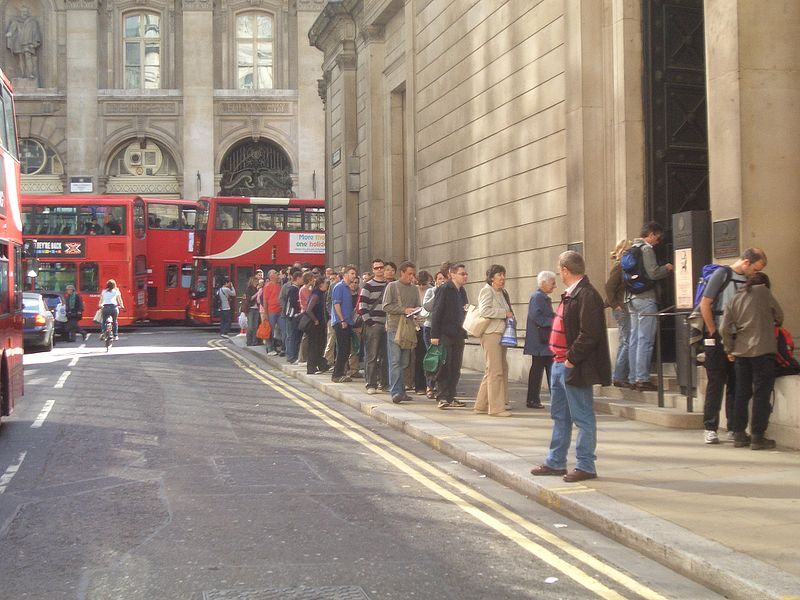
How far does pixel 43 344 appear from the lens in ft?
88.8

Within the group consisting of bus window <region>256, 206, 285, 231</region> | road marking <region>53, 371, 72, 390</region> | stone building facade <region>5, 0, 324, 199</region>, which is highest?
stone building facade <region>5, 0, 324, 199</region>

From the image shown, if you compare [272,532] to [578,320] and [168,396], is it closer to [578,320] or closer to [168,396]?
[578,320]

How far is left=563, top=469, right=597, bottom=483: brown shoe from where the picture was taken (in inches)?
333

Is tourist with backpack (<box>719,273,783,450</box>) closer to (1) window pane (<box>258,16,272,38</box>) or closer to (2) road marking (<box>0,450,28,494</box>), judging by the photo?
(2) road marking (<box>0,450,28,494</box>)

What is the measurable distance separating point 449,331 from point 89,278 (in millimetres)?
24933

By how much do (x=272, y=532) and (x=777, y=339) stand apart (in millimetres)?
5220

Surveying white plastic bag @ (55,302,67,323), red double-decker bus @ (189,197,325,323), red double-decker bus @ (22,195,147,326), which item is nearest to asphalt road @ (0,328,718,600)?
white plastic bag @ (55,302,67,323)

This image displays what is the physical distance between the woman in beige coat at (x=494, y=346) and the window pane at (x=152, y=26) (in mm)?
41039

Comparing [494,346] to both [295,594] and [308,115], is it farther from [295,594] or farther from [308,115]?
[308,115]

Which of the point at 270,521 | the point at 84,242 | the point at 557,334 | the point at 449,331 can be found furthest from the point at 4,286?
the point at 84,242

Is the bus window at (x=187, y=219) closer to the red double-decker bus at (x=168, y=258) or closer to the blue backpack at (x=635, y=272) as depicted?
the red double-decker bus at (x=168, y=258)

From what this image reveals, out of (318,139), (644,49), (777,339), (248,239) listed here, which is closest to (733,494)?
(777,339)

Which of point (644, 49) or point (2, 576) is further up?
point (644, 49)

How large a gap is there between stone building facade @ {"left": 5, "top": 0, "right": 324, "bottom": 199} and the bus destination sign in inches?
515
